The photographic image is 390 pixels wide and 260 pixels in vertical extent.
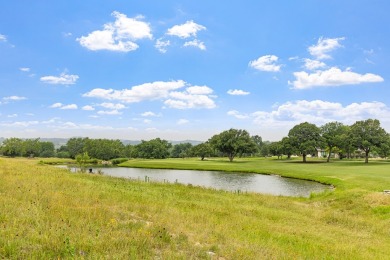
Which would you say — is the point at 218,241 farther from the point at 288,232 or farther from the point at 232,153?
the point at 232,153

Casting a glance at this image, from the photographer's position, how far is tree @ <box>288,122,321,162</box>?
106812mm

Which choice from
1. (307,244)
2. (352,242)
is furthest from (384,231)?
(307,244)

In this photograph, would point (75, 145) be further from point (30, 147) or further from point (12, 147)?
point (12, 147)

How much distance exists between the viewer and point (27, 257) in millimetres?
6816

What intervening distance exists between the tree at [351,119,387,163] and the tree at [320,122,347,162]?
10.2m

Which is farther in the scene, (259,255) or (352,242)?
(352,242)

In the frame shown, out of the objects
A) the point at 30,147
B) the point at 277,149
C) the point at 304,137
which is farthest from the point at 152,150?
the point at 304,137

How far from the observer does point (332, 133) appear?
4911 inches

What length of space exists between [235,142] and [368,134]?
49.0 meters

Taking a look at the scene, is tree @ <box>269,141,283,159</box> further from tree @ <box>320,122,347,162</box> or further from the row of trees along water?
tree @ <box>320,122,347,162</box>

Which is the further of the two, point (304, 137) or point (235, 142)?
point (235, 142)

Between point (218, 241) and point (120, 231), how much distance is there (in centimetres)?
320

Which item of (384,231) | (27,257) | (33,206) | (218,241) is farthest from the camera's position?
(384,231)

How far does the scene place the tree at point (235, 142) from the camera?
126 m
